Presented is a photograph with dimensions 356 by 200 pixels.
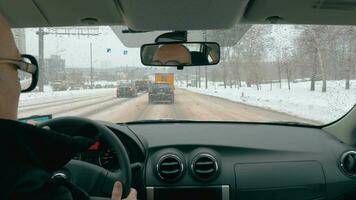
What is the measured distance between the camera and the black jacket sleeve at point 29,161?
4.95 ft

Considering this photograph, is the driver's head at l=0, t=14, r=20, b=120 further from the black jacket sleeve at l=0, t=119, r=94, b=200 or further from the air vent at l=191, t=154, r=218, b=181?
the air vent at l=191, t=154, r=218, b=181

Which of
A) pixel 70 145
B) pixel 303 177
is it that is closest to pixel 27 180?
pixel 70 145

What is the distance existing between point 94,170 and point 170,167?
141cm

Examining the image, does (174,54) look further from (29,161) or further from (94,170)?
(29,161)

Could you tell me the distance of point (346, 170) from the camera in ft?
14.4

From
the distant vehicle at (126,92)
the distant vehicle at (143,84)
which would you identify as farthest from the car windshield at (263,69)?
the distant vehicle at (126,92)

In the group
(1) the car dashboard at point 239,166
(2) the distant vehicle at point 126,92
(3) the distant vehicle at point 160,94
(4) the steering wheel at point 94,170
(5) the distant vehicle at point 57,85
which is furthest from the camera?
(2) the distant vehicle at point 126,92

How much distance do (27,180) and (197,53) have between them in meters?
3.00

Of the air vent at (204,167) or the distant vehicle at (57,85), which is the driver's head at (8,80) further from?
the distant vehicle at (57,85)

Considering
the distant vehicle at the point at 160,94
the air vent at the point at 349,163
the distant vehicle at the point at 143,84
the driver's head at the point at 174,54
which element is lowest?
the air vent at the point at 349,163

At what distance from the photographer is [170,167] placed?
4176 mm

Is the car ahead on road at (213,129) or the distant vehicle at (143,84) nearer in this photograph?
the car ahead on road at (213,129)

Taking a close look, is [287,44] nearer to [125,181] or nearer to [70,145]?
[125,181]

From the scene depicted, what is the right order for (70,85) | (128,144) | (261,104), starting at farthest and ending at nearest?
1. (261,104)
2. (70,85)
3. (128,144)
